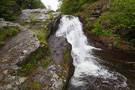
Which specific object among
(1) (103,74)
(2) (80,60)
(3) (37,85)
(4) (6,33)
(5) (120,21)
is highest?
(5) (120,21)

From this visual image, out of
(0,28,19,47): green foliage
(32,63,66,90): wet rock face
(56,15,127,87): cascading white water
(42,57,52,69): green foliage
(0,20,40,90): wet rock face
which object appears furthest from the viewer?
Answer: (0,28,19,47): green foliage

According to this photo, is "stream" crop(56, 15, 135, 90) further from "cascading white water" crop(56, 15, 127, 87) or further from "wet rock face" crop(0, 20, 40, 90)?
"wet rock face" crop(0, 20, 40, 90)

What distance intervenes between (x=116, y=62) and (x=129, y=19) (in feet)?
12.7

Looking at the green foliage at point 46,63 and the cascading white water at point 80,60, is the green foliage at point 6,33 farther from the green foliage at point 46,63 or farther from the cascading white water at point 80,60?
the cascading white water at point 80,60

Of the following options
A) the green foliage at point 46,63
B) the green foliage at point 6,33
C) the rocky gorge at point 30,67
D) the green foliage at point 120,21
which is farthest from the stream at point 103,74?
the green foliage at point 6,33

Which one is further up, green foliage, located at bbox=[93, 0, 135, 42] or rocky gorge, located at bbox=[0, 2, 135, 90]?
green foliage, located at bbox=[93, 0, 135, 42]

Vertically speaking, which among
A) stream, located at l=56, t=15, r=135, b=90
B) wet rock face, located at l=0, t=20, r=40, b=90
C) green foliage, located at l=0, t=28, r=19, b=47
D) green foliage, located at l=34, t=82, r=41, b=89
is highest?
green foliage, located at l=0, t=28, r=19, b=47

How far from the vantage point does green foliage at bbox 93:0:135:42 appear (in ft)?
22.0

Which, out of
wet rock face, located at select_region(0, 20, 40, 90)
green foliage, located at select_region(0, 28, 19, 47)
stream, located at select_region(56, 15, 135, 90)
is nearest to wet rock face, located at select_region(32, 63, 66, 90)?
wet rock face, located at select_region(0, 20, 40, 90)

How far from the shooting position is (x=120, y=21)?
7.27m

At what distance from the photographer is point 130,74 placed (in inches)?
215

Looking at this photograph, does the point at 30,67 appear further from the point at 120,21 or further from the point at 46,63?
the point at 120,21

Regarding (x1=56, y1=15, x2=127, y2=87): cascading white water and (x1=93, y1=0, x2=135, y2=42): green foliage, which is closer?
(x1=56, y1=15, x2=127, y2=87): cascading white water

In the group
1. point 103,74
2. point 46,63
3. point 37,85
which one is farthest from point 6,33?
point 103,74
